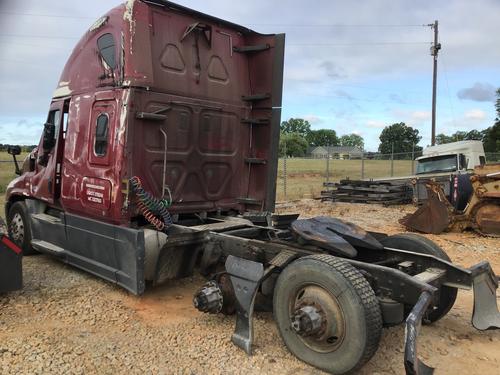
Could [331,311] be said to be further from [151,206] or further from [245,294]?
[151,206]

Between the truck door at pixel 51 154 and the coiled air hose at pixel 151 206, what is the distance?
73.5 inches

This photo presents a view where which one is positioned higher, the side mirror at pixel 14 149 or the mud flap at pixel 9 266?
the side mirror at pixel 14 149

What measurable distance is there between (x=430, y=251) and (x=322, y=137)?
140 metres

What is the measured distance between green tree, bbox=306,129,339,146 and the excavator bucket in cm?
12886

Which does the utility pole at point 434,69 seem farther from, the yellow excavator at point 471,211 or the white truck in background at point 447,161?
the yellow excavator at point 471,211

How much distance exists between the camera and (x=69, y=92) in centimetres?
648

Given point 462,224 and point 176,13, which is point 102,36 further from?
point 462,224

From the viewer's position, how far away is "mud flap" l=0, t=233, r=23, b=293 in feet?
16.9

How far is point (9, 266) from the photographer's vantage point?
520 centimetres

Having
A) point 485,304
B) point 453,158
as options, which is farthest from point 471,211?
point 485,304

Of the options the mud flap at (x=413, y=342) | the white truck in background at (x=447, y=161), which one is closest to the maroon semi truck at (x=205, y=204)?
the mud flap at (x=413, y=342)

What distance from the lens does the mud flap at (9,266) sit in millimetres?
5145

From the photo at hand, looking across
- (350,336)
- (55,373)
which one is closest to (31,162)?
(55,373)

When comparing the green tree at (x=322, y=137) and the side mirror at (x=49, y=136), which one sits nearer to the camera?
the side mirror at (x=49, y=136)
